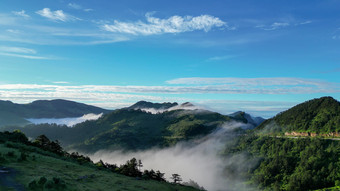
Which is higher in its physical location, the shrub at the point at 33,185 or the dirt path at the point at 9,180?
the shrub at the point at 33,185

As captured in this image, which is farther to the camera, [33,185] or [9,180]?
[9,180]

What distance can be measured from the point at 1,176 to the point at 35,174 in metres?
6.23

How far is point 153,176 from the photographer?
109688mm

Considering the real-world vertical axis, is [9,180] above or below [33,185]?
below

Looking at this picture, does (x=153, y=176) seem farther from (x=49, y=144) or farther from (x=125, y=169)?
(x=49, y=144)

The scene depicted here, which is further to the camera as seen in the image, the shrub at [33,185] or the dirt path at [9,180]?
the shrub at [33,185]

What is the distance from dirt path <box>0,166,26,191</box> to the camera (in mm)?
35656

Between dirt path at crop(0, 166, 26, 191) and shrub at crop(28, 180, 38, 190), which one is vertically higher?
shrub at crop(28, 180, 38, 190)

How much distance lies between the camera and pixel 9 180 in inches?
1538

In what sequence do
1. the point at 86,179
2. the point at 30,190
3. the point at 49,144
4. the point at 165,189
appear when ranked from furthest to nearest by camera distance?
1. the point at 49,144
2. the point at 165,189
3. the point at 86,179
4. the point at 30,190

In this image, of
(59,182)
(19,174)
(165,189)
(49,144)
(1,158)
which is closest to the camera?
A: (59,182)

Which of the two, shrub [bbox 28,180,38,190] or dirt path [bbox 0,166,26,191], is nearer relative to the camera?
dirt path [bbox 0,166,26,191]

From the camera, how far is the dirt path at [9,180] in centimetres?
3566

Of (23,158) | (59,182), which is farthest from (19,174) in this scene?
(23,158)
